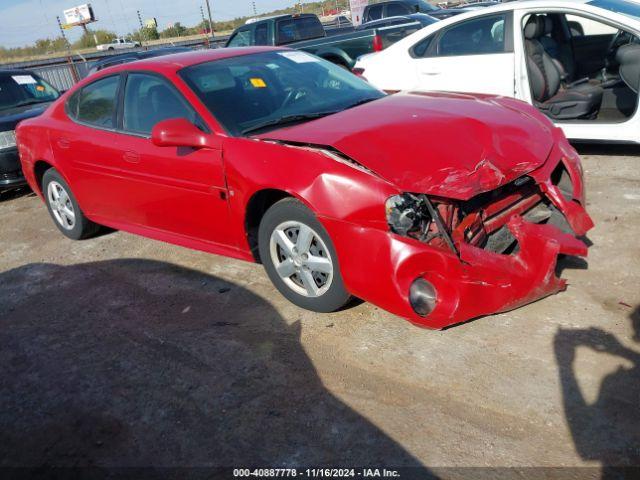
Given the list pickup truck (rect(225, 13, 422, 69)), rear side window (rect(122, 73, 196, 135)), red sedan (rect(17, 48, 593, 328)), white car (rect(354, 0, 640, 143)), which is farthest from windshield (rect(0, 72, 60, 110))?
white car (rect(354, 0, 640, 143))

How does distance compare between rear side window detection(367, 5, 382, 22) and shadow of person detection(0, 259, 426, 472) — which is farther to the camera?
rear side window detection(367, 5, 382, 22)

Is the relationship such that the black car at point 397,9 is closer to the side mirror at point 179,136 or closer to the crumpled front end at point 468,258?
the side mirror at point 179,136

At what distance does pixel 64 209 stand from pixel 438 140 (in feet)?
12.7

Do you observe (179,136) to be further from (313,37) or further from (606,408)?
(313,37)

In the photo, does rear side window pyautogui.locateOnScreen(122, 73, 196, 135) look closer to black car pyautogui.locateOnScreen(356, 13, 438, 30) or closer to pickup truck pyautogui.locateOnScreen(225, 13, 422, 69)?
pickup truck pyautogui.locateOnScreen(225, 13, 422, 69)

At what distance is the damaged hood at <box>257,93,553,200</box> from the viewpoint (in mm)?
3164

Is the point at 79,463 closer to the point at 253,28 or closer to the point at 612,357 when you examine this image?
the point at 612,357

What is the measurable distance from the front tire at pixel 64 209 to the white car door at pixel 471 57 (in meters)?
3.94

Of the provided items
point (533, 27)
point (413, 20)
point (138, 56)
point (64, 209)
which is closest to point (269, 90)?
point (64, 209)

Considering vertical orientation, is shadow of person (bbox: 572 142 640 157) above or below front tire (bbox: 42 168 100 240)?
below

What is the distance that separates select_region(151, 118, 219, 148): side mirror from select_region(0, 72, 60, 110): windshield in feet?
18.7

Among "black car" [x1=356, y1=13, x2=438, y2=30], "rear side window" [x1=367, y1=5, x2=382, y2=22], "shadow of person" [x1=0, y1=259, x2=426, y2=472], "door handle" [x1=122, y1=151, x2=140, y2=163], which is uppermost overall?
"door handle" [x1=122, y1=151, x2=140, y2=163]

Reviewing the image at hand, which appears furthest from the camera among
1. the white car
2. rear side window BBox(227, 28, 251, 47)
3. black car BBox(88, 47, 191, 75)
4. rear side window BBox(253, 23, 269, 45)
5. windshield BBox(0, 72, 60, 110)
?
rear side window BBox(227, 28, 251, 47)

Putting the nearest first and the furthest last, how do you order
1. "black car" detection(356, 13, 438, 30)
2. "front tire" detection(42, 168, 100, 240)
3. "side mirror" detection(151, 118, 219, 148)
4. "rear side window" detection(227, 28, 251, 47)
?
"side mirror" detection(151, 118, 219, 148), "front tire" detection(42, 168, 100, 240), "black car" detection(356, 13, 438, 30), "rear side window" detection(227, 28, 251, 47)
